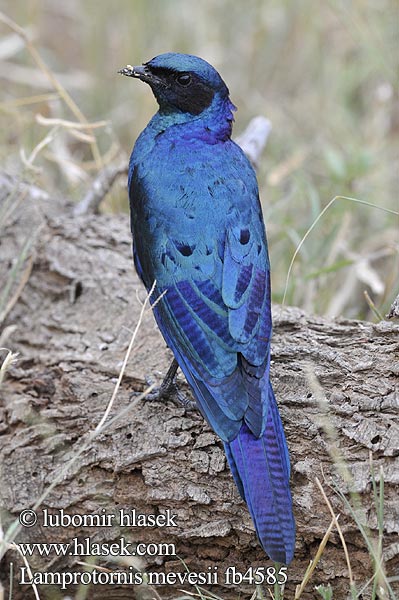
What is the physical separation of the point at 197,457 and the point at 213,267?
0.57 meters

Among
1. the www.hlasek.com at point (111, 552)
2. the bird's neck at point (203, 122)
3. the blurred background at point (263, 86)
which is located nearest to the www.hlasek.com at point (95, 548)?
the www.hlasek.com at point (111, 552)

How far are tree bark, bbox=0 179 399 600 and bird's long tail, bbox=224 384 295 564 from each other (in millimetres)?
140

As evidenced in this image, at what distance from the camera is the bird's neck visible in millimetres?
3256

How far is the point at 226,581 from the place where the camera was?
2.60 m

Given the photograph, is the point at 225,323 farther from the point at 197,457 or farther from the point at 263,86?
the point at 263,86

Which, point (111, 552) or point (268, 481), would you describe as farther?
point (111, 552)

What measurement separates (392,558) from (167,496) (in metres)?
0.65

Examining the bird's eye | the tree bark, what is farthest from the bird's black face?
the tree bark

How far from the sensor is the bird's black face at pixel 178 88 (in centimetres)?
327

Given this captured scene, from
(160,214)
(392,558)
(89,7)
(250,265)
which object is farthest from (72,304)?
(89,7)

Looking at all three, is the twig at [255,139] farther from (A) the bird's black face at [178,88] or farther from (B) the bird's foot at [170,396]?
(B) the bird's foot at [170,396]

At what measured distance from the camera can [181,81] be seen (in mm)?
3266

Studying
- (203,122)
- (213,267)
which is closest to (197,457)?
(213,267)

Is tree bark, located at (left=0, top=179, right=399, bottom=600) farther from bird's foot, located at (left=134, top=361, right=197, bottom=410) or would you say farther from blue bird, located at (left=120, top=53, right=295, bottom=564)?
blue bird, located at (left=120, top=53, right=295, bottom=564)
